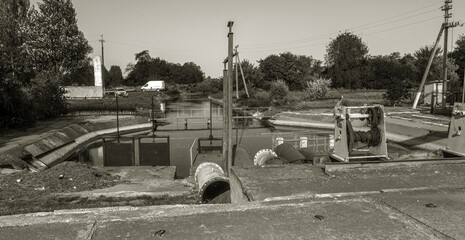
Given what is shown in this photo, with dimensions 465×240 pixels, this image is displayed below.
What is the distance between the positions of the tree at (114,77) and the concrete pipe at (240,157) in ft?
319

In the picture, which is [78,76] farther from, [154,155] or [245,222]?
[245,222]

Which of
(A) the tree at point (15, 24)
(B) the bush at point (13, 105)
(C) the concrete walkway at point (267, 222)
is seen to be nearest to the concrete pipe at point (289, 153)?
(C) the concrete walkway at point (267, 222)

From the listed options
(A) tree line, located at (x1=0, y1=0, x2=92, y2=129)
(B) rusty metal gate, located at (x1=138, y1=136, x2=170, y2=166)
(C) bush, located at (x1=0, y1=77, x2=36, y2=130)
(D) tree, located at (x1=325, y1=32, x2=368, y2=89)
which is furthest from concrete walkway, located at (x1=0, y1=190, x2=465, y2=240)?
(D) tree, located at (x1=325, y1=32, x2=368, y2=89)

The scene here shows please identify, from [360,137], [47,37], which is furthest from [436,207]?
[47,37]

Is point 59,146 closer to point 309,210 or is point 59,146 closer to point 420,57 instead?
point 309,210

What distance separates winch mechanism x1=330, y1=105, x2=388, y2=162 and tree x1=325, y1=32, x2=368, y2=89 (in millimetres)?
60875

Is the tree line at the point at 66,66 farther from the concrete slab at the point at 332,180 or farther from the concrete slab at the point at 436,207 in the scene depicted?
the concrete slab at the point at 436,207

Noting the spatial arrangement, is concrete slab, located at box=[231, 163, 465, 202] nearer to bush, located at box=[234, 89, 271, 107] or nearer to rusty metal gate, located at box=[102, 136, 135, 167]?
rusty metal gate, located at box=[102, 136, 135, 167]

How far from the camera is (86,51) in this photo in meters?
47.6

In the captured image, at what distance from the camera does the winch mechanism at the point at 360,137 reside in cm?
641

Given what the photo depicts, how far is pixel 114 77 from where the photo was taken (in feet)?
406

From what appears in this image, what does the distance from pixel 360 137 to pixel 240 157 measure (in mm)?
9070

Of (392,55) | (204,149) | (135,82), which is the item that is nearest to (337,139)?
(204,149)

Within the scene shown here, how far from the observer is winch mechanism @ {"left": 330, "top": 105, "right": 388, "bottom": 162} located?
6.41 m
